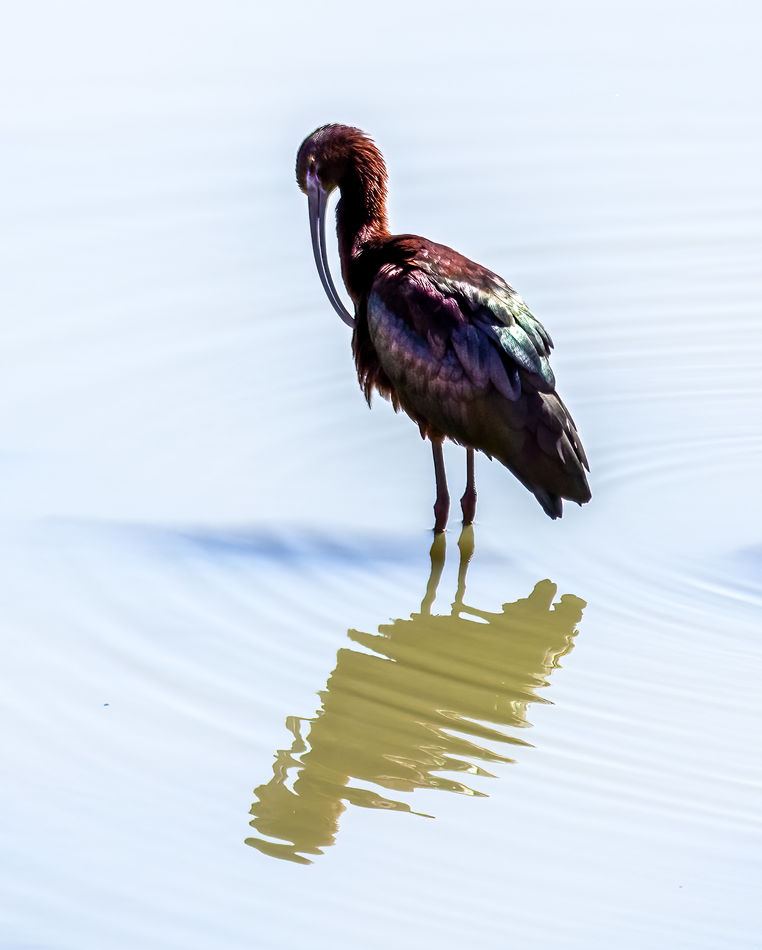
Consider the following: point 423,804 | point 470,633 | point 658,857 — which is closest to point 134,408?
point 470,633

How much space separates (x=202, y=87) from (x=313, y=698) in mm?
7387

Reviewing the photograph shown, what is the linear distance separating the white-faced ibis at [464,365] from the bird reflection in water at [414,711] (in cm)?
53

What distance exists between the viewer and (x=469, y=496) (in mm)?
8102

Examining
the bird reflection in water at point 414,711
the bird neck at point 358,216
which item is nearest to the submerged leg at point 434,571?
the bird reflection in water at point 414,711

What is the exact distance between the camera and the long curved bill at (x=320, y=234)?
348 inches

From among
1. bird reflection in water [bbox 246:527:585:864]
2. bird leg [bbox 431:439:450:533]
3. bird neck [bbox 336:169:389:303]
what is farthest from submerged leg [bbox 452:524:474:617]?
bird neck [bbox 336:169:389:303]

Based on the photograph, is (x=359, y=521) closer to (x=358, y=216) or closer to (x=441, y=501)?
(x=441, y=501)

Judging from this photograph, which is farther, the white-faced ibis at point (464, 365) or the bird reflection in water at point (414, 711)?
the white-faced ibis at point (464, 365)

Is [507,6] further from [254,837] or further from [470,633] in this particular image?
[254,837]

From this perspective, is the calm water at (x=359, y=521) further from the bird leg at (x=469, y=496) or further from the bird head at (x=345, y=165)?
the bird head at (x=345, y=165)

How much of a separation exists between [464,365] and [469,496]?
76cm

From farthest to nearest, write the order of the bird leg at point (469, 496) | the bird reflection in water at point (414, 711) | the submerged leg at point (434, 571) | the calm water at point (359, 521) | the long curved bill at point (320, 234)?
the long curved bill at point (320, 234) < the bird leg at point (469, 496) < the submerged leg at point (434, 571) < the bird reflection in water at point (414, 711) < the calm water at point (359, 521)

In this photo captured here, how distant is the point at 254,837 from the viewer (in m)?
5.73

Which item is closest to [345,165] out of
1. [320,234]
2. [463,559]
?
[320,234]
